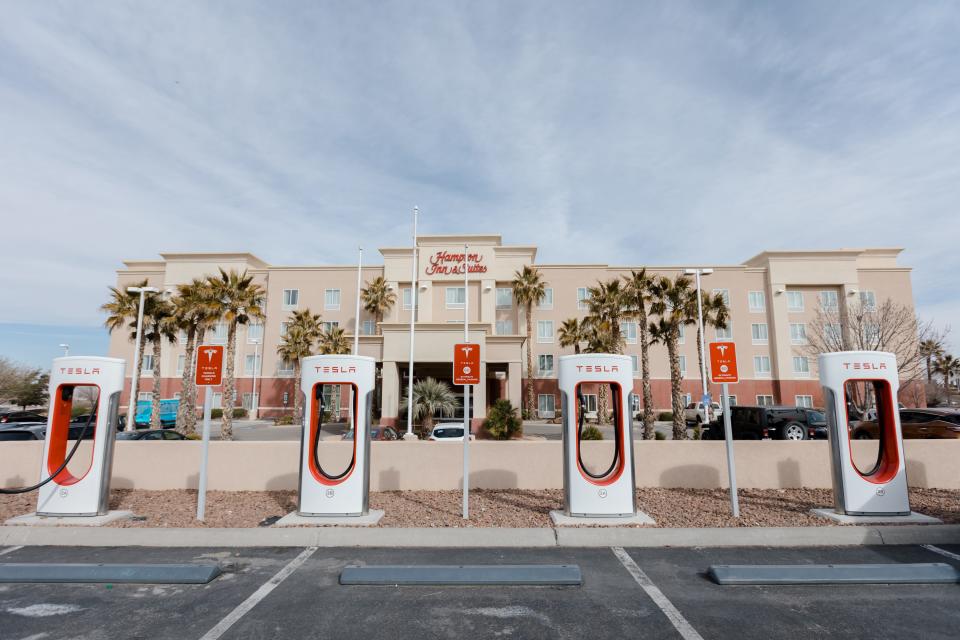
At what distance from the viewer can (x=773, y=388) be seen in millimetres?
39375

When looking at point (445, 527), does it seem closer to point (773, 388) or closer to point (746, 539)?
point (746, 539)

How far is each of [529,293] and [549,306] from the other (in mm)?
4001

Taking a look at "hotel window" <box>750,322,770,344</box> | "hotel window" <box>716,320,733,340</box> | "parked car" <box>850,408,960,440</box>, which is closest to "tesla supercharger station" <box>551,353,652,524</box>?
"parked car" <box>850,408,960,440</box>

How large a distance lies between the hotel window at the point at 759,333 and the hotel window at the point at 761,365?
1.34 meters

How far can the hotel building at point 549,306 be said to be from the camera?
123 feet

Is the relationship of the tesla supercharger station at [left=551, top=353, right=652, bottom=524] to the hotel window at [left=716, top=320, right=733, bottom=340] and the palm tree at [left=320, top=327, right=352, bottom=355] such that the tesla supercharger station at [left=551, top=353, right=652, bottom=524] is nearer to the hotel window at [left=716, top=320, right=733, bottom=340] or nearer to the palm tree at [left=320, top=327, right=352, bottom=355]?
the palm tree at [left=320, top=327, right=352, bottom=355]

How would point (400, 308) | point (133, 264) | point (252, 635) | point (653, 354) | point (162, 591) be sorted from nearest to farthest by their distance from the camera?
point (252, 635) → point (162, 591) → point (400, 308) → point (653, 354) → point (133, 264)

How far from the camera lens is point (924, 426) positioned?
17.0 meters

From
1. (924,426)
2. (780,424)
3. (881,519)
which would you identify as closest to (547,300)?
(780,424)

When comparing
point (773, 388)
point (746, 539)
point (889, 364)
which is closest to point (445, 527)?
point (746, 539)

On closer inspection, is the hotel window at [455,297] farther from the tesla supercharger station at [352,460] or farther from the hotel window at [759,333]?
the tesla supercharger station at [352,460]

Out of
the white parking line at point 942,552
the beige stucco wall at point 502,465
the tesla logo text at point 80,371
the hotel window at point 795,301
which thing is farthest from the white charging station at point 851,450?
the hotel window at point 795,301

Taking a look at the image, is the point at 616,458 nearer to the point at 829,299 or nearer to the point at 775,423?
the point at 775,423

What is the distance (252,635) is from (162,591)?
179 centimetres
